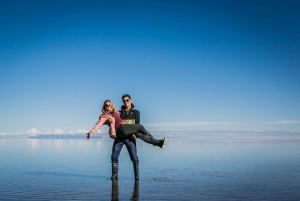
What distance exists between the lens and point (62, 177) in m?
10.3

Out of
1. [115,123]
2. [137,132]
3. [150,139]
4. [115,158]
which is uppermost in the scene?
[115,123]

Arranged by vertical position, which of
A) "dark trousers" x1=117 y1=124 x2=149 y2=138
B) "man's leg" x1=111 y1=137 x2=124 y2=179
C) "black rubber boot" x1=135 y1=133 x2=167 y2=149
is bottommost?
"man's leg" x1=111 y1=137 x2=124 y2=179

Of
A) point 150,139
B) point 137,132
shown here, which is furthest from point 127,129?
point 150,139

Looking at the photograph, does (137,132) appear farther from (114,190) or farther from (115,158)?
(114,190)

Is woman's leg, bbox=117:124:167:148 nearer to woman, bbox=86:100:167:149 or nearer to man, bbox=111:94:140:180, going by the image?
woman, bbox=86:100:167:149

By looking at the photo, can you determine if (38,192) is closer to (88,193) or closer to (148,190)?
(88,193)

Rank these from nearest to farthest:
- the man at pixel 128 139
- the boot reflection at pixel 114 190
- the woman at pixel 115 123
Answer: the boot reflection at pixel 114 190 → the woman at pixel 115 123 → the man at pixel 128 139

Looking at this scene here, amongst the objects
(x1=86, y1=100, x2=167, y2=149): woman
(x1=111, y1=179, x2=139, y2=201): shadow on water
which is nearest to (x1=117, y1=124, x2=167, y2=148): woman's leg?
(x1=86, y1=100, x2=167, y2=149): woman

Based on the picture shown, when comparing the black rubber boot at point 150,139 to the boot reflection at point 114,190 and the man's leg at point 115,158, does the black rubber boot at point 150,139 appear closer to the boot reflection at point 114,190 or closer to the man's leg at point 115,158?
the man's leg at point 115,158

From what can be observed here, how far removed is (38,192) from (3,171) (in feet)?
14.9

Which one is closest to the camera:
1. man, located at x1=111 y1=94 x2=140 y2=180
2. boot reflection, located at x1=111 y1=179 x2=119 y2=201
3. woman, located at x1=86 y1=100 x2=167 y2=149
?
boot reflection, located at x1=111 y1=179 x2=119 y2=201

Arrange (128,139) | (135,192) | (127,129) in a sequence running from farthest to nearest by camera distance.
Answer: (128,139), (127,129), (135,192)

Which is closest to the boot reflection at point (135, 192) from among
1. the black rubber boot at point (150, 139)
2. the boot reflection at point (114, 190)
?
the boot reflection at point (114, 190)

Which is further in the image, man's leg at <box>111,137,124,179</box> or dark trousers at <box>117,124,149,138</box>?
man's leg at <box>111,137,124,179</box>
